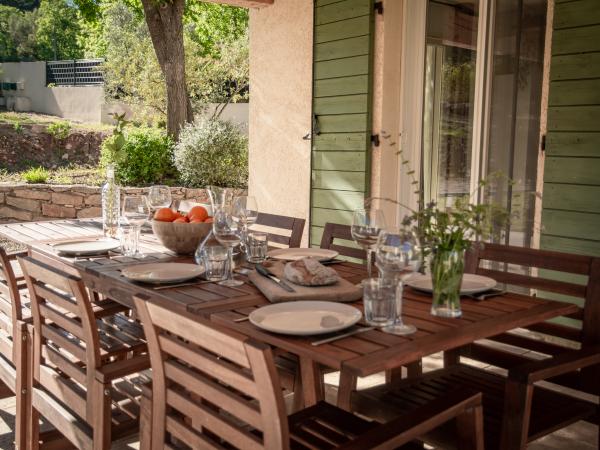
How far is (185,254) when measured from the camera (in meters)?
2.74

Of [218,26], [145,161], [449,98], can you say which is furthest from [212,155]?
[218,26]

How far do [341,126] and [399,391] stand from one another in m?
3.21

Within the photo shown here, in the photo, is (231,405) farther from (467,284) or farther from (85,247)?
(85,247)

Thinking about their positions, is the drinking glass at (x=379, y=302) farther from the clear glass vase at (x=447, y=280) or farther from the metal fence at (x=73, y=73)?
the metal fence at (x=73, y=73)

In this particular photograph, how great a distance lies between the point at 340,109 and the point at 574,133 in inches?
78.1

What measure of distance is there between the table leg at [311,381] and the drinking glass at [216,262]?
432mm

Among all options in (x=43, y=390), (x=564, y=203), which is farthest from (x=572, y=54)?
(x=43, y=390)

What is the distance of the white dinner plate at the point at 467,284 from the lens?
2061 millimetres

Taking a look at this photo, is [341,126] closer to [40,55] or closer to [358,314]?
[358,314]

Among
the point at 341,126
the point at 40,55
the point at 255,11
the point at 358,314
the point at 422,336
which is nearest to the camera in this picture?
the point at 422,336

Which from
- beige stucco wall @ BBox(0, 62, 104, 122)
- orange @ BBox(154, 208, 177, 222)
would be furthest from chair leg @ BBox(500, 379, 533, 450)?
beige stucco wall @ BBox(0, 62, 104, 122)

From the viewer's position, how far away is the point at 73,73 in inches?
749

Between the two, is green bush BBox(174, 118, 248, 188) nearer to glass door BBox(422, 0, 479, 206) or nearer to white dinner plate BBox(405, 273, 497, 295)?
glass door BBox(422, 0, 479, 206)

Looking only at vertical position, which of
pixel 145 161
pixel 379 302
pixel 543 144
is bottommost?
pixel 379 302
